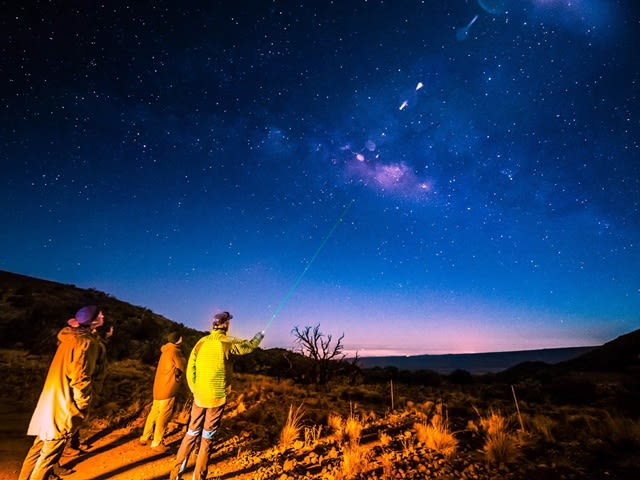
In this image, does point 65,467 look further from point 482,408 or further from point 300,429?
point 482,408

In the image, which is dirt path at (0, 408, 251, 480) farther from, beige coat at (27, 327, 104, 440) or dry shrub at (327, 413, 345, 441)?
dry shrub at (327, 413, 345, 441)

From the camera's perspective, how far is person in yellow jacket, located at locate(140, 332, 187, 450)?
235 inches

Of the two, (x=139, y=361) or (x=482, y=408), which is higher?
(x=139, y=361)

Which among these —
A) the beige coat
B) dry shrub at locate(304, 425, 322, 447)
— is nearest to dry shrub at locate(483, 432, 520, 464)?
dry shrub at locate(304, 425, 322, 447)

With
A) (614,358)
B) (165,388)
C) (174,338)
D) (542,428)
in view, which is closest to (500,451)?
(542,428)

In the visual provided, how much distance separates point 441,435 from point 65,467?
6098 millimetres

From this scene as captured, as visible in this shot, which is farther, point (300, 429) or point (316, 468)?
point (300, 429)

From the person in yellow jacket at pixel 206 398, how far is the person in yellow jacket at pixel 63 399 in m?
1.20

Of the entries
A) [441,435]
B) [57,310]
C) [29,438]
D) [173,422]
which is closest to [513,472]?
[441,435]

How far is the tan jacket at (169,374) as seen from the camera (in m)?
5.97

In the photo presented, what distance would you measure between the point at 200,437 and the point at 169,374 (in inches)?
74.8

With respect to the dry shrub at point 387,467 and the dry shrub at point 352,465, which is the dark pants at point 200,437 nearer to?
the dry shrub at point 352,465

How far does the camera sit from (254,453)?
595cm

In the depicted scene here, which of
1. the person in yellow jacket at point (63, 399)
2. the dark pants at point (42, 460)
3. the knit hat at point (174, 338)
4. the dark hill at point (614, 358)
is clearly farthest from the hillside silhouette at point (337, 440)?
the dark hill at point (614, 358)
